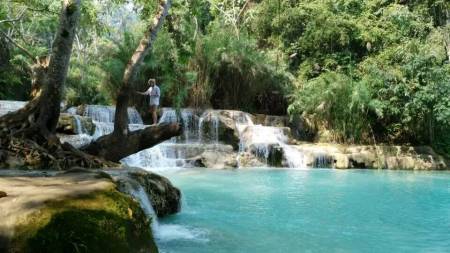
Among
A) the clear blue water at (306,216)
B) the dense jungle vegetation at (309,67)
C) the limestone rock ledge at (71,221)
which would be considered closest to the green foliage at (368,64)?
the dense jungle vegetation at (309,67)

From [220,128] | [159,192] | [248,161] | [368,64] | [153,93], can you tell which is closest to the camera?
[159,192]

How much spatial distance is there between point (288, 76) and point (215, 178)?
10.6 m

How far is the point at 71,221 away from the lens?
122 inches

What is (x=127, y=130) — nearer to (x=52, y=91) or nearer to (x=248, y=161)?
(x=52, y=91)

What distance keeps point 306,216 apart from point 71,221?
515 cm

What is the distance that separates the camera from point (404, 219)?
7.70 m

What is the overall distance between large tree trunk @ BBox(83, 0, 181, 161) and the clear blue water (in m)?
1.27

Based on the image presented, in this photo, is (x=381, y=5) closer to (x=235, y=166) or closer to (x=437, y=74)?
(x=437, y=74)

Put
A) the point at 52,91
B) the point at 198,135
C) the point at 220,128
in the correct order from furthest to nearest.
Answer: the point at 198,135
the point at 220,128
the point at 52,91

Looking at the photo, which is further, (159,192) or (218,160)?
(218,160)

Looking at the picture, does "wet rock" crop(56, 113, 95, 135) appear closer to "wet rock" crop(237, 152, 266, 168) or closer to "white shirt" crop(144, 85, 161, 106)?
"white shirt" crop(144, 85, 161, 106)

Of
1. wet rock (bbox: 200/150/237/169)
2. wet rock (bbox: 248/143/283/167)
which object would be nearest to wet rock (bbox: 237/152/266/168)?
wet rock (bbox: 248/143/283/167)

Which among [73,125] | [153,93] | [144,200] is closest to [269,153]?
[153,93]

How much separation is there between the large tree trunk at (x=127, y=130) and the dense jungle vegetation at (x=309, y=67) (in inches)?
336
